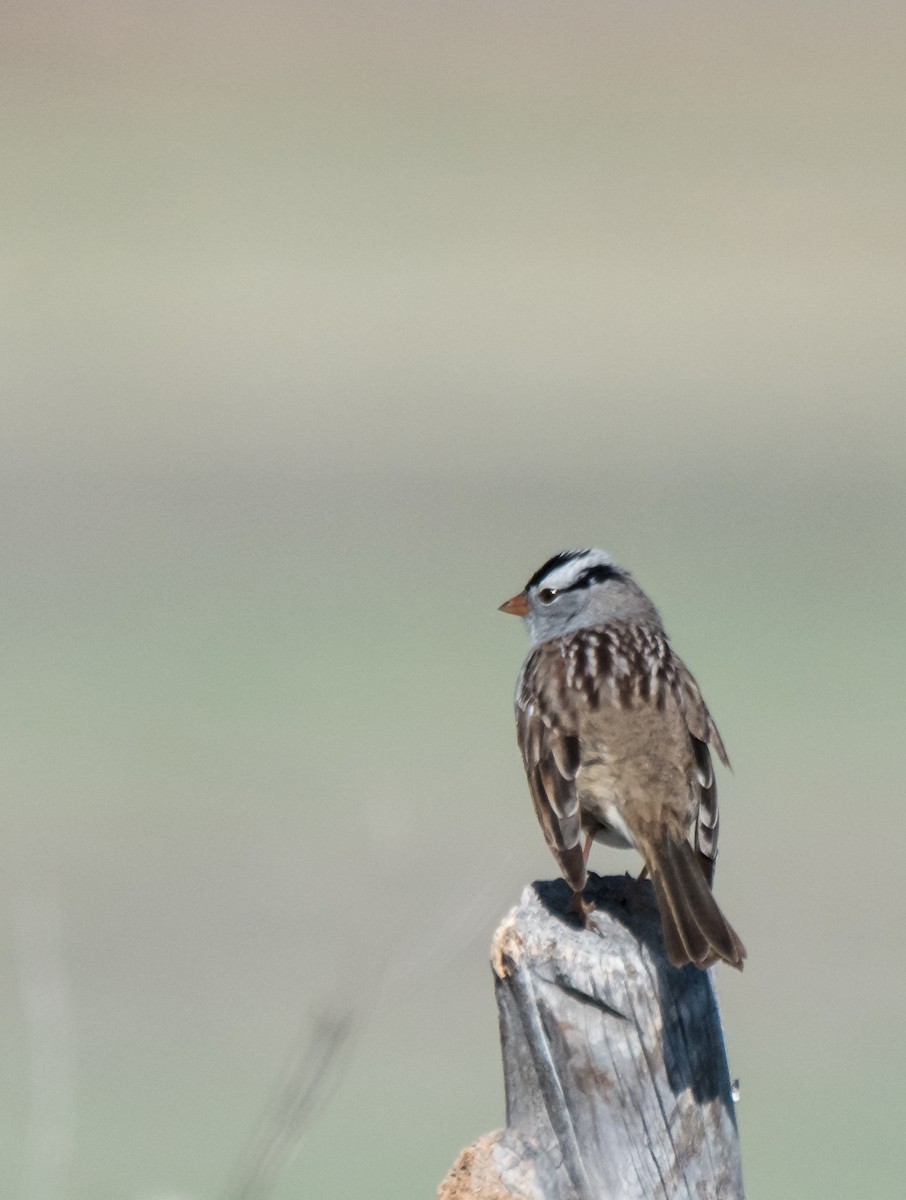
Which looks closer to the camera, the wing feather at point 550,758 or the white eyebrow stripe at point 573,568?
the wing feather at point 550,758

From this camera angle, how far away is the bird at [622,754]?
4.38 meters

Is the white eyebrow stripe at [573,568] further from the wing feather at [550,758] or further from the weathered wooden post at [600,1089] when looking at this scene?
the weathered wooden post at [600,1089]

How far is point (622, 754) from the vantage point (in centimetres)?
465

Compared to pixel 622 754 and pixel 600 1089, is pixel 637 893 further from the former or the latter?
pixel 600 1089

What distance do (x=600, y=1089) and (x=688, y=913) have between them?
1.93 feet

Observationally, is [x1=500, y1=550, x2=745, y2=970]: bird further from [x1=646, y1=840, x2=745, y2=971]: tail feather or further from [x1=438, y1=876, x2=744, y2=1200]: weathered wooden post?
[x1=438, y1=876, x2=744, y2=1200]: weathered wooden post

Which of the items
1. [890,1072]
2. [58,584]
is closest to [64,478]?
[58,584]

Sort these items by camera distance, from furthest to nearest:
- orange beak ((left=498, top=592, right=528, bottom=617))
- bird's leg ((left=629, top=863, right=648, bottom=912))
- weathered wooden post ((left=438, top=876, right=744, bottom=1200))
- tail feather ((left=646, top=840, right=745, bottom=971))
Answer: orange beak ((left=498, top=592, right=528, bottom=617))
bird's leg ((left=629, top=863, right=648, bottom=912))
tail feather ((left=646, top=840, right=745, bottom=971))
weathered wooden post ((left=438, top=876, right=744, bottom=1200))

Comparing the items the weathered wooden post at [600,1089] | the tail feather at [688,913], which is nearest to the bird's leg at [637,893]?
the tail feather at [688,913]

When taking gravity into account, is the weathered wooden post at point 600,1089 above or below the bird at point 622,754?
below

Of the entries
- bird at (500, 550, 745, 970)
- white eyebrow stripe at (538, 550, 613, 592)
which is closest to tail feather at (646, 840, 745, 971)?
bird at (500, 550, 745, 970)

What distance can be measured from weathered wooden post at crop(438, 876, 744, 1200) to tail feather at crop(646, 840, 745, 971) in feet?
0.41

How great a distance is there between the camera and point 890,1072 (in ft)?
27.9

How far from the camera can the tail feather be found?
3.74 m
